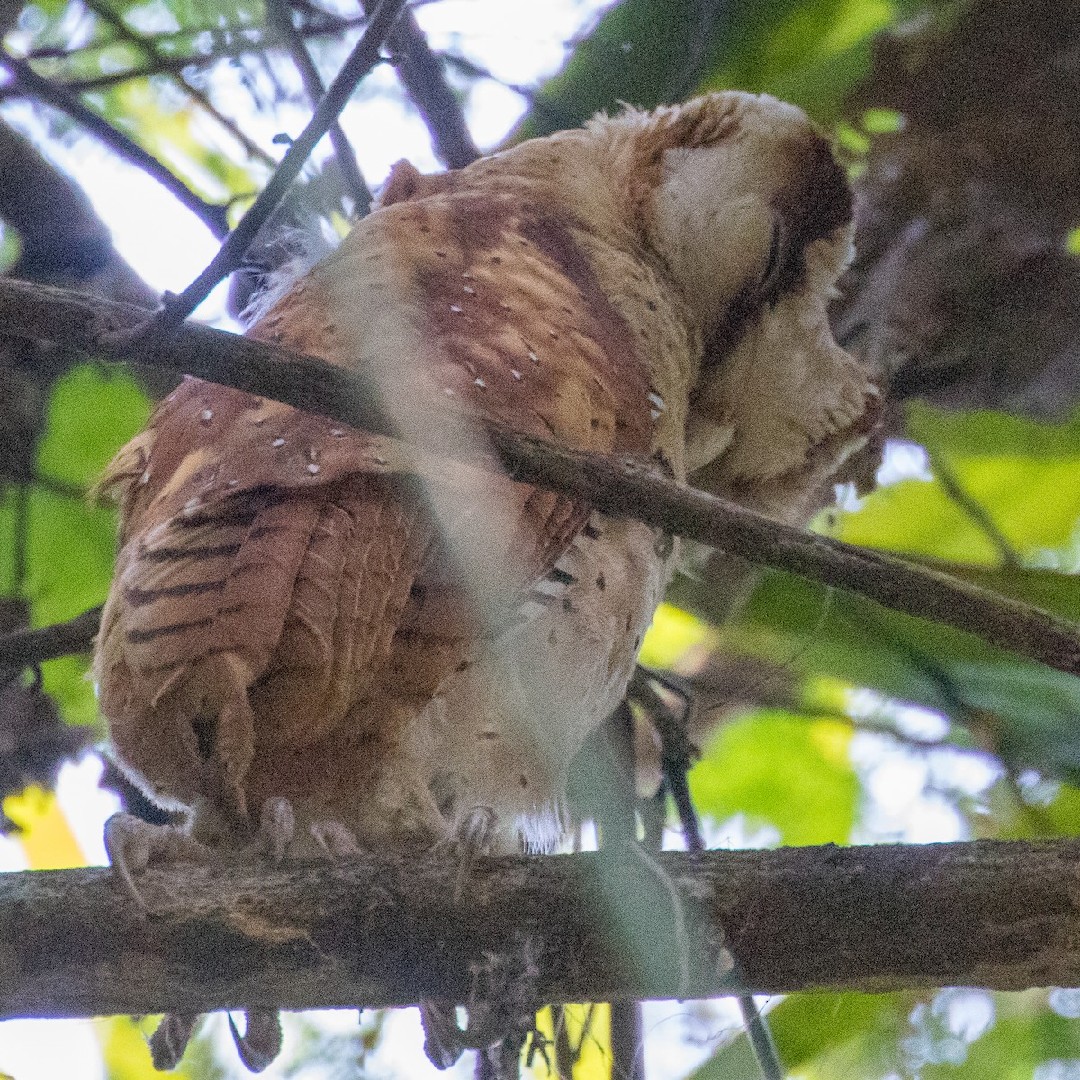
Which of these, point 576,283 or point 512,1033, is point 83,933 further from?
point 576,283

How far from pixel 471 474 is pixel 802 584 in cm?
131

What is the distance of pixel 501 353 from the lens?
6.34ft

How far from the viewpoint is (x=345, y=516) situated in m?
1.66

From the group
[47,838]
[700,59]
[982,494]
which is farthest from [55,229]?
[982,494]

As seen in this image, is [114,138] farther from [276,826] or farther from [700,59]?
[700,59]

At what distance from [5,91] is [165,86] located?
0.48 m

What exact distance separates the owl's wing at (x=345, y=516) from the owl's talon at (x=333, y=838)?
0.21m

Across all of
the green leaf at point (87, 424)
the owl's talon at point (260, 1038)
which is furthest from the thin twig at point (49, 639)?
the owl's talon at point (260, 1038)

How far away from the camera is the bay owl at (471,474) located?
5.22ft

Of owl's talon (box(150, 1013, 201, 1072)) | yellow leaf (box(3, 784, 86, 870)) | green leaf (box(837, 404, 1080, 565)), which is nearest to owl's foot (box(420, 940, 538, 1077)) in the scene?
owl's talon (box(150, 1013, 201, 1072))

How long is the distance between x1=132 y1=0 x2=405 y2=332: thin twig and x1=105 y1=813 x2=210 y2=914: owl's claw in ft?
1.71

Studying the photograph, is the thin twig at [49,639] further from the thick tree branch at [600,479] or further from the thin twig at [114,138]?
the thick tree branch at [600,479]

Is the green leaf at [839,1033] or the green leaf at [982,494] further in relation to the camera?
the green leaf at [982,494]

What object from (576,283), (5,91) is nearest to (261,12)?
(576,283)
